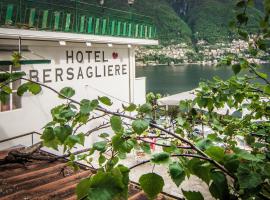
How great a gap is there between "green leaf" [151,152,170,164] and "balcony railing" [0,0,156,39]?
31.5 ft

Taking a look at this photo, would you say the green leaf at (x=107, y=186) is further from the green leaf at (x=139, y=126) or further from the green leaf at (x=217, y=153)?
the green leaf at (x=217, y=153)

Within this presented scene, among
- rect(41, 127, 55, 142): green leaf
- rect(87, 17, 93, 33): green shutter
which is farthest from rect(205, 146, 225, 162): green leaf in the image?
rect(87, 17, 93, 33): green shutter

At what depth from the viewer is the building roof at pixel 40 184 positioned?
583 cm

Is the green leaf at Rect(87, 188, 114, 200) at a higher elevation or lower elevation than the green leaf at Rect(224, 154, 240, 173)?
lower

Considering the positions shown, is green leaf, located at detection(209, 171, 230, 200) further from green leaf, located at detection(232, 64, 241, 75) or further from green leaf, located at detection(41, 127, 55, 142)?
green leaf, located at detection(232, 64, 241, 75)

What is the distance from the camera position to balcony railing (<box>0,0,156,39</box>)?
9.90 meters

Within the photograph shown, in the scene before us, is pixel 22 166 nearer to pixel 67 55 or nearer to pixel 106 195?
pixel 67 55

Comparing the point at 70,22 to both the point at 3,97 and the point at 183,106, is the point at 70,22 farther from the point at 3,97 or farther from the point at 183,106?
the point at 3,97

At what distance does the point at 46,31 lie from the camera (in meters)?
10.8

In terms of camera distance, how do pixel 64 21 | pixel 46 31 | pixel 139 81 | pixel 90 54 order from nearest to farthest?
pixel 46 31 < pixel 64 21 < pixel 90 54 < pixel 139 81

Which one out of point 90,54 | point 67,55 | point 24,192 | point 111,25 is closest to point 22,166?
point 24,192

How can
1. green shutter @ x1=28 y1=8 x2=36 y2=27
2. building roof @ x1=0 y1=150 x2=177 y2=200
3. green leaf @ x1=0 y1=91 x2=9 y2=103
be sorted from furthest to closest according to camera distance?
green shutter @ x1=28 y1=8 x2=36 y2=27, building roof @ x1=0 y1=150 x2=177 y2=200, green leaf @ x1=0 y1=91 x2=9 y2=103

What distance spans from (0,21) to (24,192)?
5854mm

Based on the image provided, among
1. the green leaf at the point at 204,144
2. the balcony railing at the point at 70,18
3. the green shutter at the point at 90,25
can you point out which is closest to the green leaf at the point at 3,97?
the green leaf at the point at 204,144
